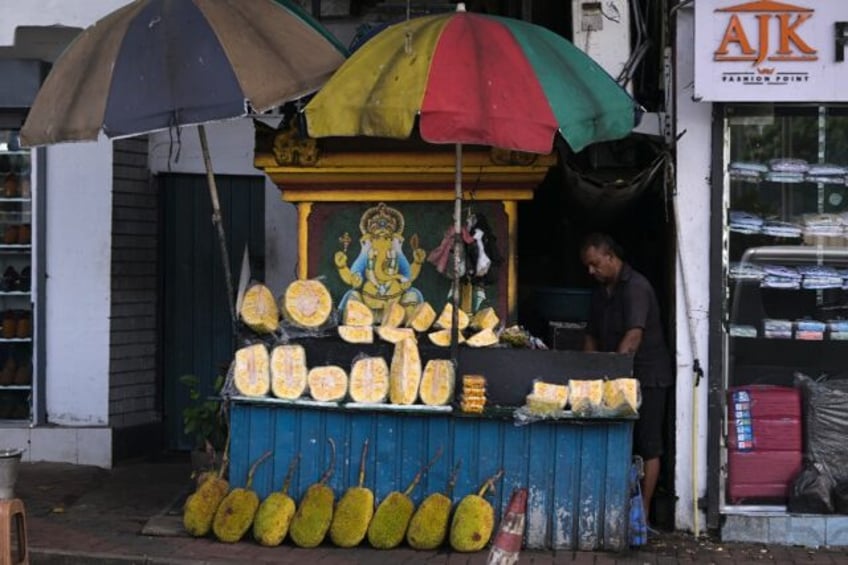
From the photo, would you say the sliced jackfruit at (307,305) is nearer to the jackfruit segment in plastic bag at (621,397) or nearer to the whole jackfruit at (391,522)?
the whole jackfruit at (391,522)

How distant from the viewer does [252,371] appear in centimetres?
730

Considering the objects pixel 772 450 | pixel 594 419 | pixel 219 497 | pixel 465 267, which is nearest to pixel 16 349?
pixel 219 497

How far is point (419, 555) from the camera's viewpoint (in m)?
6.99

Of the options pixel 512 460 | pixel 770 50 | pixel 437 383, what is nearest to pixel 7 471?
pixel 437 383

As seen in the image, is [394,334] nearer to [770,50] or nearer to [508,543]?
[770,50]

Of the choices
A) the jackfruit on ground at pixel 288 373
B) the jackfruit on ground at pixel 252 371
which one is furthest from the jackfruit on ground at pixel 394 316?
the jackfruit on ground at pixel 252 371

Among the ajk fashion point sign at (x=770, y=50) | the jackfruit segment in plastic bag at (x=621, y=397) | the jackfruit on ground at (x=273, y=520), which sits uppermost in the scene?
Answer: the ajk fashion point sign at (x=770, y=50)

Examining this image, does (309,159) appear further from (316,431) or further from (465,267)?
(316,431)

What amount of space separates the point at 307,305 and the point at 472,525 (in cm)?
169

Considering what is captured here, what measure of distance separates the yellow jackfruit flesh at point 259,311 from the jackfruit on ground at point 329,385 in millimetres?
447

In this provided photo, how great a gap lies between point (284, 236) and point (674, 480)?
380cm

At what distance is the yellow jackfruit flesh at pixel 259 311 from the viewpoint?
741 cm

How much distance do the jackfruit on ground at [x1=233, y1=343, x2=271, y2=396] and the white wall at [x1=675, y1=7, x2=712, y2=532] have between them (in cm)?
259

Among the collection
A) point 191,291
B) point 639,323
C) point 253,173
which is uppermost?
point 253,173
